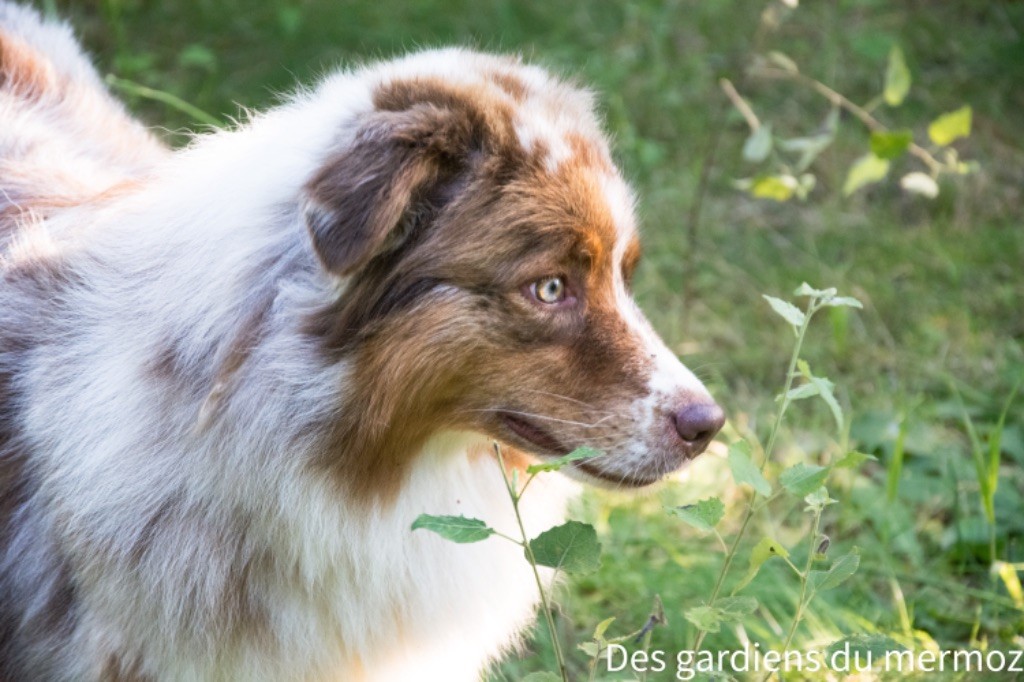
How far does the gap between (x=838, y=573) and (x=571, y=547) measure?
58 cm

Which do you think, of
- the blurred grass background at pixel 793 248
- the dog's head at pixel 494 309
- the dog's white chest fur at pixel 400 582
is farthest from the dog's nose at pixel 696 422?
the blurred grass background at pixel 793 248

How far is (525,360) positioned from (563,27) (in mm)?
4834

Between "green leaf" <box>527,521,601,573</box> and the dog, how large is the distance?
0.20 meters

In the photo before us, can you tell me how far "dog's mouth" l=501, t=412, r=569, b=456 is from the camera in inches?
105

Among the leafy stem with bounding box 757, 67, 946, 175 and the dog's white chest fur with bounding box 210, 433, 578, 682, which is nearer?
the dog's white chest fur with bounding box 210, 433, 578, 682

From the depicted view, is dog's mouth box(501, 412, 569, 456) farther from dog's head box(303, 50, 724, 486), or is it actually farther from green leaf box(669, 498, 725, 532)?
green leaf box(669, 498, 725, 532)

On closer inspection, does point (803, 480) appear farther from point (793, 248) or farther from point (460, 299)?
point (793, 248)

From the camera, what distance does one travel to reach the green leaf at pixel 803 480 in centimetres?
246

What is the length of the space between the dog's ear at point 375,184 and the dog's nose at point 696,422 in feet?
2.45

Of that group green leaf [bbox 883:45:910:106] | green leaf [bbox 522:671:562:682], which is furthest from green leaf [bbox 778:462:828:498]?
green leaf [bbox 883:45:910:106]

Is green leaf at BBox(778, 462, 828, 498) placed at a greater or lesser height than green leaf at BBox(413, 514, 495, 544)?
lesser

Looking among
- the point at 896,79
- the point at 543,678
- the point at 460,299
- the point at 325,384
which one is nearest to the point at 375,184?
the point at 460,299

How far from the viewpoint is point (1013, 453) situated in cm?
432

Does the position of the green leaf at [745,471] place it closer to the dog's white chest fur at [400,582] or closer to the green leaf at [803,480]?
the green leaf at [803,480]
